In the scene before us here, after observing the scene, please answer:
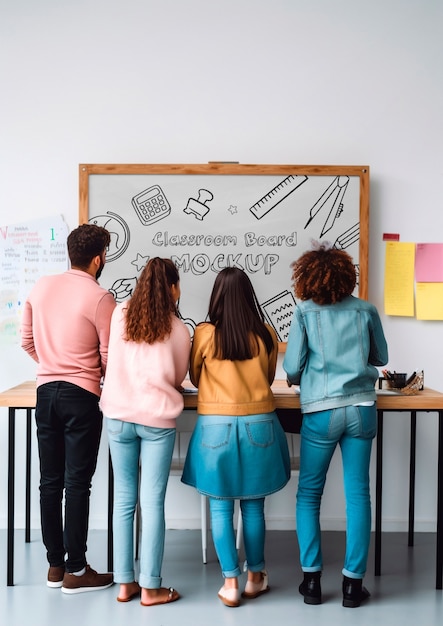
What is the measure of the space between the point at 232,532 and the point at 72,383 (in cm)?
81

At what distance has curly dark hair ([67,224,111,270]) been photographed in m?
2.54

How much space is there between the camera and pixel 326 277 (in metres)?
2.39

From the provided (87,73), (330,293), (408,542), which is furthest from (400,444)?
(87,73)

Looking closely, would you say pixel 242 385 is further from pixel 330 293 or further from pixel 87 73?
pixel 87 73

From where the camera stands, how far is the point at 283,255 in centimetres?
342

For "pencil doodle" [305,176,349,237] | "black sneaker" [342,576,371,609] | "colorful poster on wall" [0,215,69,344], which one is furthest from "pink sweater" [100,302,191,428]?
"pencil doodle" [305,176,349,237]

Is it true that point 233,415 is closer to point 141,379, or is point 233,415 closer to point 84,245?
point 141,379

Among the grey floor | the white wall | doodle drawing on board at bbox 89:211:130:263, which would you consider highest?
the white wall

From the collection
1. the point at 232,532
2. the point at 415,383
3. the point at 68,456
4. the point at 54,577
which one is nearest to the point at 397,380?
the point at 415,383

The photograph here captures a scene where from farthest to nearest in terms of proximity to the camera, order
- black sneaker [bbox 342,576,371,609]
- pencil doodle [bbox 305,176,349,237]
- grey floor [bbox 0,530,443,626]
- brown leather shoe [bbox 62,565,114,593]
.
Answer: pencil doodle [bbox 305,176,349,237] → brown leather shoe [bbox 62,565,114,593] → black sneaker [bbox 342,576,371,609] → grey floor [bbox 0,530,443,626]

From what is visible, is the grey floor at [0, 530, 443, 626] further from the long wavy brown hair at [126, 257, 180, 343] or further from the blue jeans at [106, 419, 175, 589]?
the long wavy brown hair at [126, 257, 180, 343]

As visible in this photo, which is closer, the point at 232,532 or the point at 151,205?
the point at 232,532

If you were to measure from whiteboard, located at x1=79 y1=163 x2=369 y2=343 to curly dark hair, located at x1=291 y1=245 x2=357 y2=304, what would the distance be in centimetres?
97

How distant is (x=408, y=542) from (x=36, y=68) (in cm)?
308
